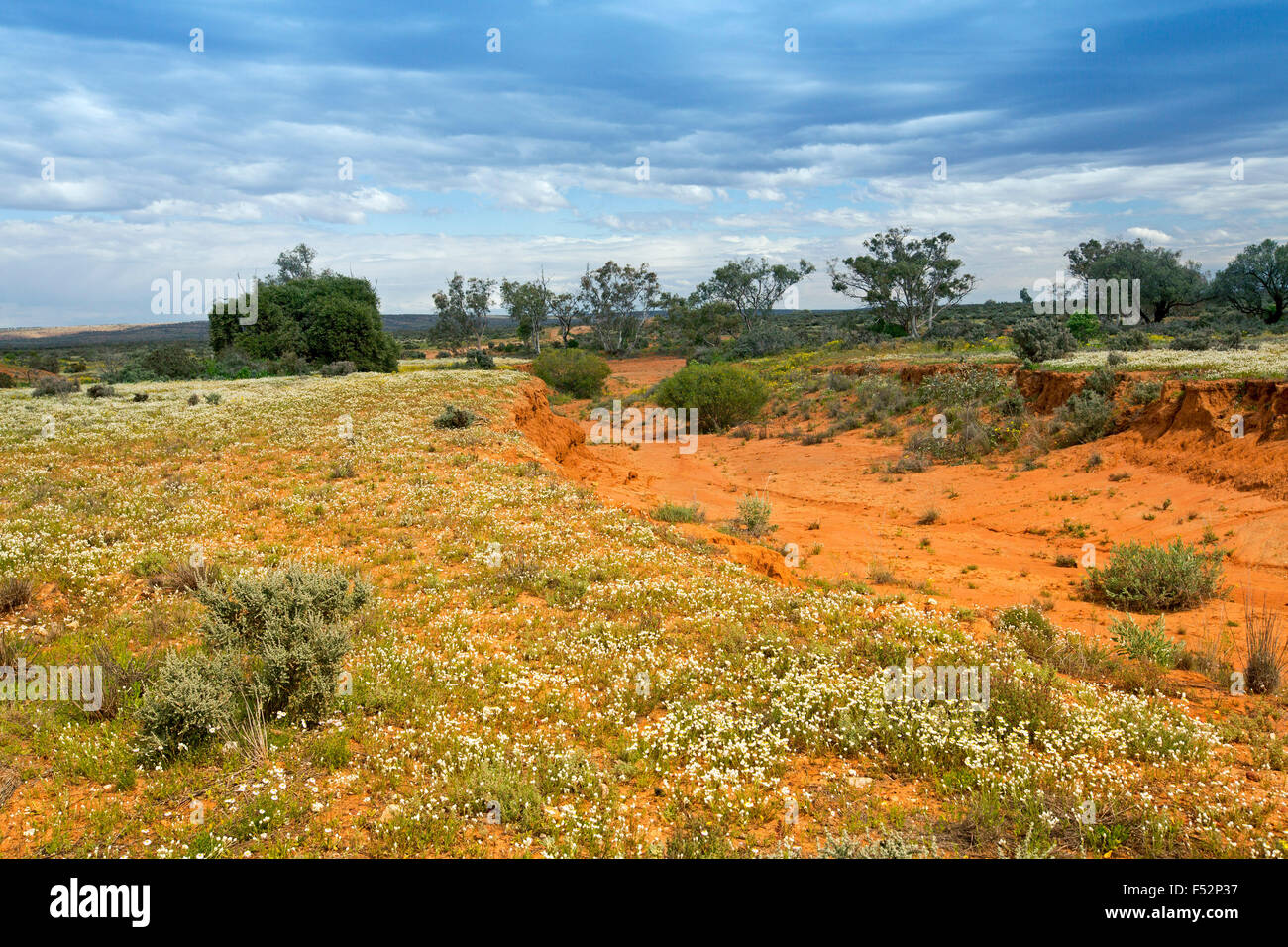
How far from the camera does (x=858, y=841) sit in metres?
4.39

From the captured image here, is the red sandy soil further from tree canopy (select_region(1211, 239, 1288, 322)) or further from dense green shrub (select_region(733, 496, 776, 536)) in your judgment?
tree canopy (select_region(1211, 239, 1288, 322))

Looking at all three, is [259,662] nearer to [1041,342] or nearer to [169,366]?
[1041,342]

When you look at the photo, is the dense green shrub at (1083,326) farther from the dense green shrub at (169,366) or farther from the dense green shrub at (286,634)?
the dense green shrub at (169,366)

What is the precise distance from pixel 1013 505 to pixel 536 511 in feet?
41.8

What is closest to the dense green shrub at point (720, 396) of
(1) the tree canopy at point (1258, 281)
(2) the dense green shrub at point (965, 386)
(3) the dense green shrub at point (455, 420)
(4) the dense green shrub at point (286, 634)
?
(2) the dense green shrub at point (965, 386)

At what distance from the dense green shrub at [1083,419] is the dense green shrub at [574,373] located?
31.5 metres

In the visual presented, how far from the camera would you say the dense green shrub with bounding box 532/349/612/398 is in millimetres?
49312

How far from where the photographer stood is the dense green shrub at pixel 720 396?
36.0 meters

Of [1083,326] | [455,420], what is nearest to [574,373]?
[455,420]

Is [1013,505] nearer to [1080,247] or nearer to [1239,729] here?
[1239,729]

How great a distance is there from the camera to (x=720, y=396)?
35.9 meters

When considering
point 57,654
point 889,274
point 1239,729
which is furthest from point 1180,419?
point 889,274

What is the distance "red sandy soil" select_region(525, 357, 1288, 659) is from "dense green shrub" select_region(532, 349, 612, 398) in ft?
75.7

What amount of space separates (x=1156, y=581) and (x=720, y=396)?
2592 centimetres
